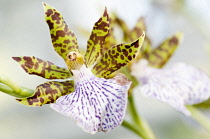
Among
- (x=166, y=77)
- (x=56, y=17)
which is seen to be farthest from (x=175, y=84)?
(x=56, y=17)

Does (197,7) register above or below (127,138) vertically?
above

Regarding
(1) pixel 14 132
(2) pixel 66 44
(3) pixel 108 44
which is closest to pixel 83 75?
(2) pixel 66 44

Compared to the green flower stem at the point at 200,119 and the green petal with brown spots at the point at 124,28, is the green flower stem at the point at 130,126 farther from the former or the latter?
the green petal with brown spots at the point at 124,28

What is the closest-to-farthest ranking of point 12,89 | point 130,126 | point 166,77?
1. point 12,89
2. point 130,126
3. point 166,77

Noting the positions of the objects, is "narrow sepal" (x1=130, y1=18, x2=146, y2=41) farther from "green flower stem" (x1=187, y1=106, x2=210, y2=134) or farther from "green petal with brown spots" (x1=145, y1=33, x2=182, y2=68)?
"green flower stem" (x1=187, y1=106, x2=210, y2=134)

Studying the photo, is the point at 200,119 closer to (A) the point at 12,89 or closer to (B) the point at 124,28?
(B) the point at 124,28

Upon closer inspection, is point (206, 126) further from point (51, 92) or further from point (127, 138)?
point (127, 138)

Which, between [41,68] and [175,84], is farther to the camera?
[175,84]
